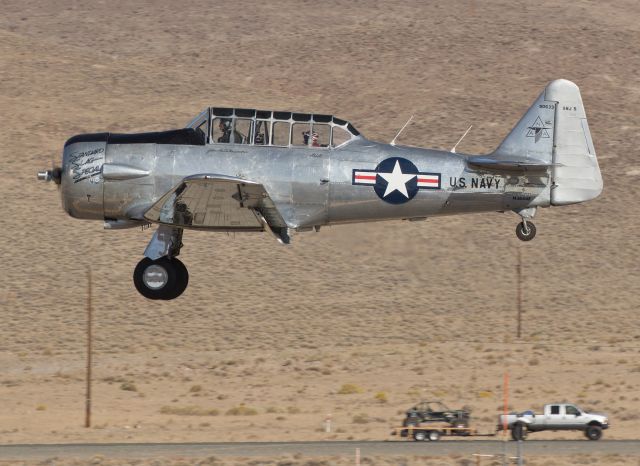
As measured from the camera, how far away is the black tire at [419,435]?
38.9 meters

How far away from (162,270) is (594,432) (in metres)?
18.7

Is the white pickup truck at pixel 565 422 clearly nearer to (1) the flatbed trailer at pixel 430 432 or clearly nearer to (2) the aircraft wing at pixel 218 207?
(1) the flatbed trailer at pixel 430 432

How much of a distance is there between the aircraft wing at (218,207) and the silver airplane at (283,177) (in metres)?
0.02

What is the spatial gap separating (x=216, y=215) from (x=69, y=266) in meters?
34.2

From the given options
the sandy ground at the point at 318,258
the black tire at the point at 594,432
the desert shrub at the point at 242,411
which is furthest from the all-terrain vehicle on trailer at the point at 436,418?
the desert shrub at the point at 242,411

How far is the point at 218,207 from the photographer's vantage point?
2389 centimetres

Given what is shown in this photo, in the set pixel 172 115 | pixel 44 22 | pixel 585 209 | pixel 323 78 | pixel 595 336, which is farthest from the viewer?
pixel 44 22

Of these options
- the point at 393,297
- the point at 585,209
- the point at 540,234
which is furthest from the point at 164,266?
the point at 585,209

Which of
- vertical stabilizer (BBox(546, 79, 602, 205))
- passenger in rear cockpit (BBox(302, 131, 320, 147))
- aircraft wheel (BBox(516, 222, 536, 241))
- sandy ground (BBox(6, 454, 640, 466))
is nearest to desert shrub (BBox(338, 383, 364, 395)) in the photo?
sandy ground (BBox(6, 454, 640, 466))

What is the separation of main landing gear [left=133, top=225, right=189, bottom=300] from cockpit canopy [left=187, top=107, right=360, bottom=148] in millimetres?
2229

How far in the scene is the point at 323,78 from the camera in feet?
247

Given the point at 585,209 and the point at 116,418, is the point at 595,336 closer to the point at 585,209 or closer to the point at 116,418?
the point at 585,209

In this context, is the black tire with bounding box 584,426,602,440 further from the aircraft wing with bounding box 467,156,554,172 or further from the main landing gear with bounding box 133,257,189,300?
the main landing gear with bounding box 133,257,189,300

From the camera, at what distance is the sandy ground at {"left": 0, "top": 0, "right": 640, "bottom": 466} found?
1831 inches
